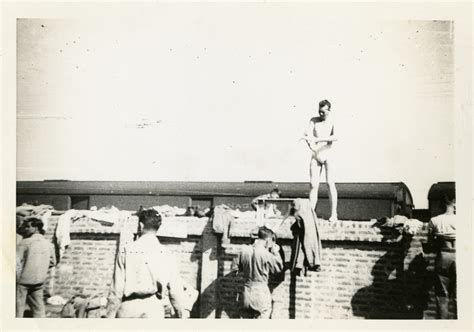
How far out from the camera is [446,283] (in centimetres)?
539

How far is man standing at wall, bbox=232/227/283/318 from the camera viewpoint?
553cm

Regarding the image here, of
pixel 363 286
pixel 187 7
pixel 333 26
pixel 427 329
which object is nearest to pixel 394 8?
pixel 333 26

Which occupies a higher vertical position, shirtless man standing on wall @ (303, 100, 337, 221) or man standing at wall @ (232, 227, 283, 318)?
shirtless man standing on wall @ (303, 100, 337, 221)

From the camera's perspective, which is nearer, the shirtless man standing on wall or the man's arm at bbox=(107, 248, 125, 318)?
the man's arm at bbox=(107, 248, 125, 318)

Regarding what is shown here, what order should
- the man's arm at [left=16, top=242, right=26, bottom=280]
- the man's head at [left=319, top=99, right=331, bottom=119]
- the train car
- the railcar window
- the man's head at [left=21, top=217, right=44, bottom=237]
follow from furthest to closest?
the railcar window → the train car → the man's head at [left=319, top=99, right=331, bottom=119] → the man's head at [left=21, top=217, right=44, bottom=237] → the man's arm at [left=16, top=242, right=26, bottom=280]

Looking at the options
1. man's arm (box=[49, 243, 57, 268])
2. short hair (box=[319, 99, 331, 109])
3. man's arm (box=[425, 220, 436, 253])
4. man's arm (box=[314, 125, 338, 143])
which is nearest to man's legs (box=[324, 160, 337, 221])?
man's arm (box=[314, 125, 338, 143])

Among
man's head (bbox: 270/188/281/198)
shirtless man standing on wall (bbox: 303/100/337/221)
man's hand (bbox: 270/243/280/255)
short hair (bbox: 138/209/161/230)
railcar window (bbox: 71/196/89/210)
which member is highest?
shirtless man standing on wall (bbox: 303/100/337/221)

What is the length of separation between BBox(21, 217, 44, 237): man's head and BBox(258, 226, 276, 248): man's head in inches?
100.0

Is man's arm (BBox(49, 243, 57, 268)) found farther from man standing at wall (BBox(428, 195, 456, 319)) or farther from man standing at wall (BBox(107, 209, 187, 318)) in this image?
man standing at wall (BBox(428, 195, 456, 319))

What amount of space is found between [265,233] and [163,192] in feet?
4.78

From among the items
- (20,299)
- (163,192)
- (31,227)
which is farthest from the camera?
(163,192)

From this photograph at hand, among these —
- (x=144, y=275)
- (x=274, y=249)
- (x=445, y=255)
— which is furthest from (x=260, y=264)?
(x=445, y=255)

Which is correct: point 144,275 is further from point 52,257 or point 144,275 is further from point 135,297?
point 52,257

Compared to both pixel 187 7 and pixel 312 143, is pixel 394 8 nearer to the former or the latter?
pixel 312 143
